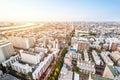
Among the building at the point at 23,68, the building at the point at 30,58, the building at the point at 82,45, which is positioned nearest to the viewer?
the building at the point at 23,68

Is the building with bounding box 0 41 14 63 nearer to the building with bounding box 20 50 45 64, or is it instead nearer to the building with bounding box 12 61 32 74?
the building with bounding box 20 50 45 64

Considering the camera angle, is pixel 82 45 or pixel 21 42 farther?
pixel 21 42

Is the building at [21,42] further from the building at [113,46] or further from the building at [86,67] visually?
the building at [113,46]

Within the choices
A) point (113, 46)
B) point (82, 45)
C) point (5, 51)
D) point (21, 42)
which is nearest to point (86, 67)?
point (82, 45)

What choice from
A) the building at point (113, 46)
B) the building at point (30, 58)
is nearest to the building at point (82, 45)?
the building at point (113, 46)

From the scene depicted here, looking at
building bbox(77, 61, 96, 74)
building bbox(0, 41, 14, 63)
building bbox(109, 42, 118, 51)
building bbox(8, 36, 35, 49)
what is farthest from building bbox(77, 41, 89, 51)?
building bbox(0, 41, 14, 63)

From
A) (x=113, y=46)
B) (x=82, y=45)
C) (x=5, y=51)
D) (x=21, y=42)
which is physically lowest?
(x=113, y=46)

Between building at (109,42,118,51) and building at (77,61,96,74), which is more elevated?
building at (109,42,118,51)

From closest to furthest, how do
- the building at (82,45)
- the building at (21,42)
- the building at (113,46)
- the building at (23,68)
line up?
1. the building at (23,68)
2. the building at (21,42)
3. the building at (82,45)
4. the building at (113,46)

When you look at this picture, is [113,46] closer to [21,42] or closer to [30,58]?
[30,58]

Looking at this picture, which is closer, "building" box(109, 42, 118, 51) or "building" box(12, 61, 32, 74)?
"building" box(12, 61, 32, 74)

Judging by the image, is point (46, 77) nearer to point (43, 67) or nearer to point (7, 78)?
point (43, 67)
